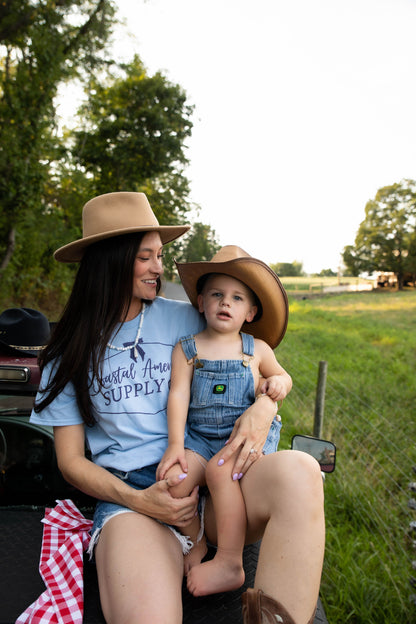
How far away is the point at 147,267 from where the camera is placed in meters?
2.05

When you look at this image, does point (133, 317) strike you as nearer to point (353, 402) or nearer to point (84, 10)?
point (353, 402)

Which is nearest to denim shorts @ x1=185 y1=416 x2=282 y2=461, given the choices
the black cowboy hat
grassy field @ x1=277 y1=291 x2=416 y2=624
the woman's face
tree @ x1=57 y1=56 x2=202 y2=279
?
the woman's face

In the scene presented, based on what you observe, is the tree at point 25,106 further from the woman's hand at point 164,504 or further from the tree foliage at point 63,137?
the woman's hand at point 164,504

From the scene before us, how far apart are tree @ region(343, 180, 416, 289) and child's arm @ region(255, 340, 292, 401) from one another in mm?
34147

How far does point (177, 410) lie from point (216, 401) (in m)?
0.18

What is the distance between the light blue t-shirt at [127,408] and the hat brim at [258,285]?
1.16ft

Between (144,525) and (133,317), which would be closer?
(144,525)

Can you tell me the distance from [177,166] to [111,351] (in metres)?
16.9

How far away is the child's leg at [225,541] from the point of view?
5.20 ft

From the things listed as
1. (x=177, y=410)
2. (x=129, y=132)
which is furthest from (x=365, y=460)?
(x=129, y=132)

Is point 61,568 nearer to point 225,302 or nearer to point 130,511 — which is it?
point 130,511

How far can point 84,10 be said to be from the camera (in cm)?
1105

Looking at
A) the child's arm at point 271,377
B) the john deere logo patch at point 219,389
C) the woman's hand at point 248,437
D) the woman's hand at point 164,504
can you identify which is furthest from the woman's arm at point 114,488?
the child's arm at point 271,377

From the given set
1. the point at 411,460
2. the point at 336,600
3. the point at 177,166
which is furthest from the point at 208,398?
the point at 177,166
